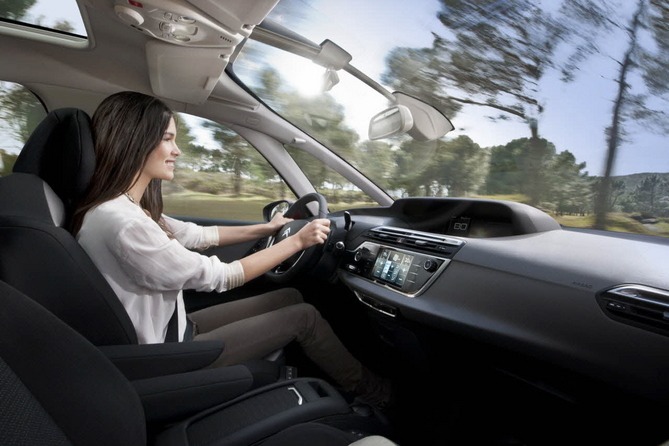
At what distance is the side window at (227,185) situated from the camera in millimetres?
2855

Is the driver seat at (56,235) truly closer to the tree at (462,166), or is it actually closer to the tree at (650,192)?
the tree at (462,166)

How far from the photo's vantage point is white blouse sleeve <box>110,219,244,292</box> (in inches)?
50.1

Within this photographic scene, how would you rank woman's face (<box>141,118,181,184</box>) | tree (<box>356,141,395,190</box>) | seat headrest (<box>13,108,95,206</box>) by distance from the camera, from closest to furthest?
seat headrest (<box>13,108,95,206</box>), woman's face (<box>141,118,181,184</box>), tree (<box>356,141,395,190</box>)

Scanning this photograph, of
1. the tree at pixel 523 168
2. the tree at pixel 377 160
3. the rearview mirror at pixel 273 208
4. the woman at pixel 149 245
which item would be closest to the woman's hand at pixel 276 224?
the rearview mirror at pixel 273 208

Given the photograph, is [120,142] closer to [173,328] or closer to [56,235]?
[56,235]

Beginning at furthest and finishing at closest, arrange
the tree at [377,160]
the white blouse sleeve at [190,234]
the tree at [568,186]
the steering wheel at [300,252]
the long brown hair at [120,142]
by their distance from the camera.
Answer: the tree at [377,160] < the white blouse sleeve at [190,234] < the steering wheel at [300,252] < the tree at [568,186] < the long brown hair at [120,142]

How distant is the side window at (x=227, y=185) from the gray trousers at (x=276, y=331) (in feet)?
3.33

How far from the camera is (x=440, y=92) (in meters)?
2.34

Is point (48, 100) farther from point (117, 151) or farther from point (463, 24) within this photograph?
point (463, 24)

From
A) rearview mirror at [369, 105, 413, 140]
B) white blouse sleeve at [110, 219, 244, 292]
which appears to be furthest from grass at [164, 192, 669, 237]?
white blouse sleeve at [110, 219, 244, 292]

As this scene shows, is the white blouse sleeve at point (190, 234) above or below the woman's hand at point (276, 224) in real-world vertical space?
below

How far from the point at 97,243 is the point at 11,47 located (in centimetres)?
149

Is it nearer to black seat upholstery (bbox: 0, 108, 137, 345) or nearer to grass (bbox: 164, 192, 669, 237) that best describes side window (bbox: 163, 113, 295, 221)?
grass (bbox: 164, 192, 669, 237)

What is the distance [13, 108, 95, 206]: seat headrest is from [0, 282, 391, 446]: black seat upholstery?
0.62 metres
